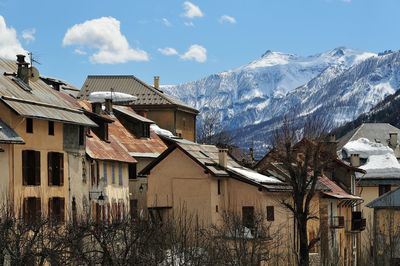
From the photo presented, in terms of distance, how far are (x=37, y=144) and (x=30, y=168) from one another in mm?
2080

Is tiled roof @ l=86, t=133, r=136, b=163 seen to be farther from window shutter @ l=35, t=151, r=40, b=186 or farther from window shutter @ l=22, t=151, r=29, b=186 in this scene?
window shutter @ l=22, t=151, r=29, b=186

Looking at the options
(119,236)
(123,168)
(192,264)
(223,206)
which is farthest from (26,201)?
(223,206)

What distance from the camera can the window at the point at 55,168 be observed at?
71225mm

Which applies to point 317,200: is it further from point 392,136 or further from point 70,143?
point 392,136

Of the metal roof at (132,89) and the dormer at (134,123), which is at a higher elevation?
the metal roof at (132,89)

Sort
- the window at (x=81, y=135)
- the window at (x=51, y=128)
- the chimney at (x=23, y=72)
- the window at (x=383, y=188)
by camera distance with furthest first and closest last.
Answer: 1. the window at (x=383, y=188)
2. the window at (x=81, y=135)
3. the chimney at (x=23, y=72)
4. the window at (x=51, y=128)

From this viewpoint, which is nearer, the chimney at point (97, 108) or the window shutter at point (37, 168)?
the window shutter at point (37, 168)

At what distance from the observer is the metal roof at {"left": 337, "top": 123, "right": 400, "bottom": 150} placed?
166 meters

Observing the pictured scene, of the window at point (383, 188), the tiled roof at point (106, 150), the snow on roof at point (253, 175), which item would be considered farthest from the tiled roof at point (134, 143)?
the window at point (383, 188)

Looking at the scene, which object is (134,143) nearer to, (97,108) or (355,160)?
(97,108)

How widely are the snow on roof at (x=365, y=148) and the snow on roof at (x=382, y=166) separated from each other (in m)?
2.10

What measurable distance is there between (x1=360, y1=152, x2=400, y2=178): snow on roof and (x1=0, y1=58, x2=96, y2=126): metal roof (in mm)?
66633

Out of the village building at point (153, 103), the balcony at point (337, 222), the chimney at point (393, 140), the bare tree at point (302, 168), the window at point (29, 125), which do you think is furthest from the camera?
the chimney at point (393, 140)

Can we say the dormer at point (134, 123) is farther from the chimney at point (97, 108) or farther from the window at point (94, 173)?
the window at point (94, 173)
